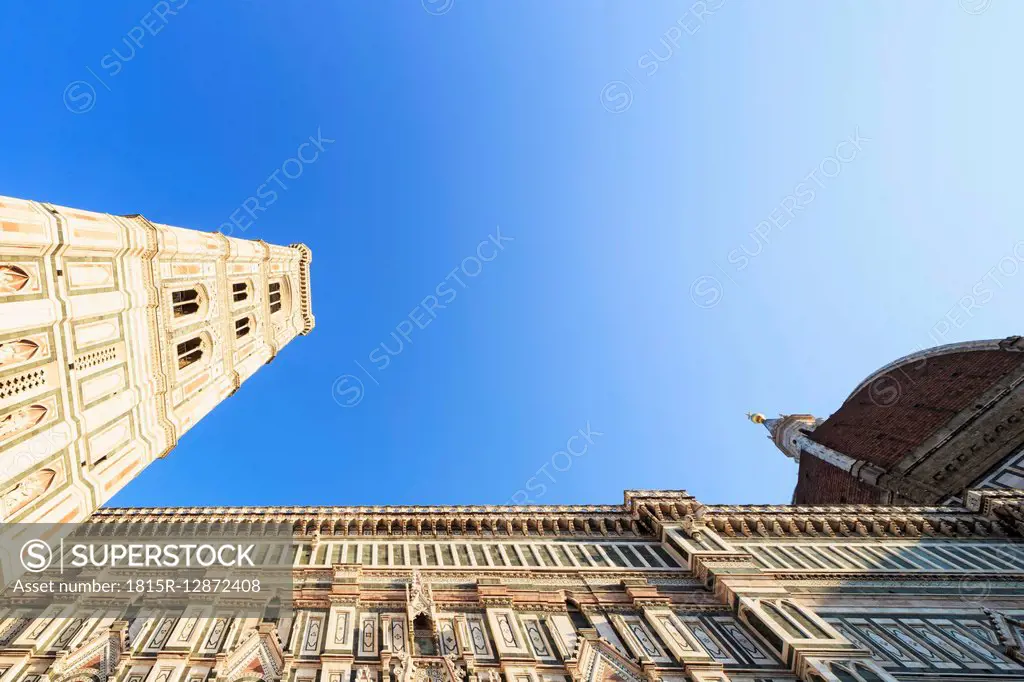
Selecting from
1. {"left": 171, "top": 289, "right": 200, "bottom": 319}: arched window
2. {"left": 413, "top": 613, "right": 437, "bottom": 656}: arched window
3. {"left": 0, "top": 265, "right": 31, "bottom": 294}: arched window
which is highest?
{"left": 171, "top": 289, "right": 200, "bottom": 319}: arched window

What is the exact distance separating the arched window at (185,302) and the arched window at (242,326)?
6.07 metres

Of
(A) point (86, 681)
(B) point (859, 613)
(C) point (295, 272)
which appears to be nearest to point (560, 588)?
(B) point (859, 613)

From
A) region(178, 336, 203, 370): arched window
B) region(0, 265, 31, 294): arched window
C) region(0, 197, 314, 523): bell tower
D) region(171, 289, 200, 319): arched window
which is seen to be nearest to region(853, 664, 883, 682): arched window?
region(0, 197, 314, 523): bell tower

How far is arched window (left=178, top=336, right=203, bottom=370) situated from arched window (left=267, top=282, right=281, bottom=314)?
46.7 feet

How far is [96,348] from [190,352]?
906 centimetres

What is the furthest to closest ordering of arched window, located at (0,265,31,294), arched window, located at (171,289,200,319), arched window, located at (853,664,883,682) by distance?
arched window, located at (171,289,200,319) < arched window, located at (853,664,883,682) < arched window, located at (0,265,31,294)

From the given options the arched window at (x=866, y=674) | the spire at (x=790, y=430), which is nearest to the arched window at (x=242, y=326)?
the arched window at (x=866, y=674)

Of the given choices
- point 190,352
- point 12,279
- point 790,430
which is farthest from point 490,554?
point 790,430

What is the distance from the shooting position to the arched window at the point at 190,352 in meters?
31.3

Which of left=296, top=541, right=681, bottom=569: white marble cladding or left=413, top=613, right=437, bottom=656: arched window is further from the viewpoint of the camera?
left=296, top=541, right=681, bottom=569: white marble cladding

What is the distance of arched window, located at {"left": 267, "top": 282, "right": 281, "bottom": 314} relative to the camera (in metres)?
47.6

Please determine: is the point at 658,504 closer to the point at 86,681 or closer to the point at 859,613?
the point at 859,613

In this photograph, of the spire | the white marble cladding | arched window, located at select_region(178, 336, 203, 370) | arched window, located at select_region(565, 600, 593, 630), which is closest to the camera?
arched window, located at select_region(565, 600, 593, 630)

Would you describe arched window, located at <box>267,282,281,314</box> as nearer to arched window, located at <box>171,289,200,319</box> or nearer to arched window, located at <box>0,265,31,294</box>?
arched window, located at <box>171,289,200,319</box>
